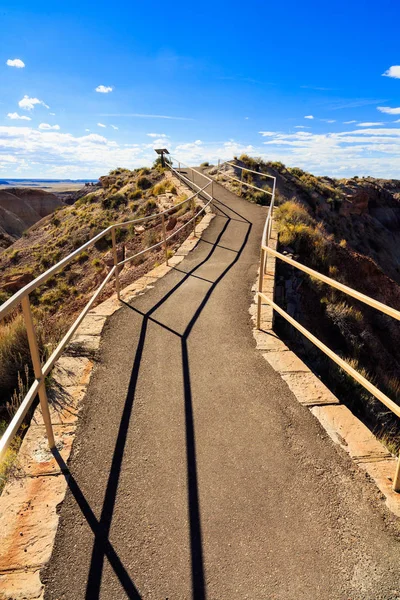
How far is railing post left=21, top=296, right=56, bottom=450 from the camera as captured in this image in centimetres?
267

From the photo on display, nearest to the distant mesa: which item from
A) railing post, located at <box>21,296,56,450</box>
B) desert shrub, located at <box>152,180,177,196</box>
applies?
desert shrub, located at <box>152,180,177,196</box>

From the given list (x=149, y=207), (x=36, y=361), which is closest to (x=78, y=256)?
(x=149, y=207)

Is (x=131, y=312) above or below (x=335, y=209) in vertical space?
below

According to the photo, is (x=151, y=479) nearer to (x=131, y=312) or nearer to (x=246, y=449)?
(x=246, y=449)

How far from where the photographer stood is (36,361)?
2.82 metres

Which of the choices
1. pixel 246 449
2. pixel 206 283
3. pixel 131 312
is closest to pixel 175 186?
pixel 206 283

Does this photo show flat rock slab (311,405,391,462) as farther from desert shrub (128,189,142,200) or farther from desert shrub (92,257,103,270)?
desert shrub (128,189,142,200)

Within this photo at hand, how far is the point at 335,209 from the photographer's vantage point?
2952 cm

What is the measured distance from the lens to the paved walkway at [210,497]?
2172 mm

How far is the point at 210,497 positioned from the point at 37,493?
1.29 metres

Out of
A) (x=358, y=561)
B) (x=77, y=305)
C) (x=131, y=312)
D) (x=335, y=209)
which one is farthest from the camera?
(x=335, y=209)

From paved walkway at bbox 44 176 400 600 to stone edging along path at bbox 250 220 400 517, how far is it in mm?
107

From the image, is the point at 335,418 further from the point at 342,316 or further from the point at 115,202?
the point at 115,202

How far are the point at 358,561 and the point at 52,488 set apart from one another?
217cm
